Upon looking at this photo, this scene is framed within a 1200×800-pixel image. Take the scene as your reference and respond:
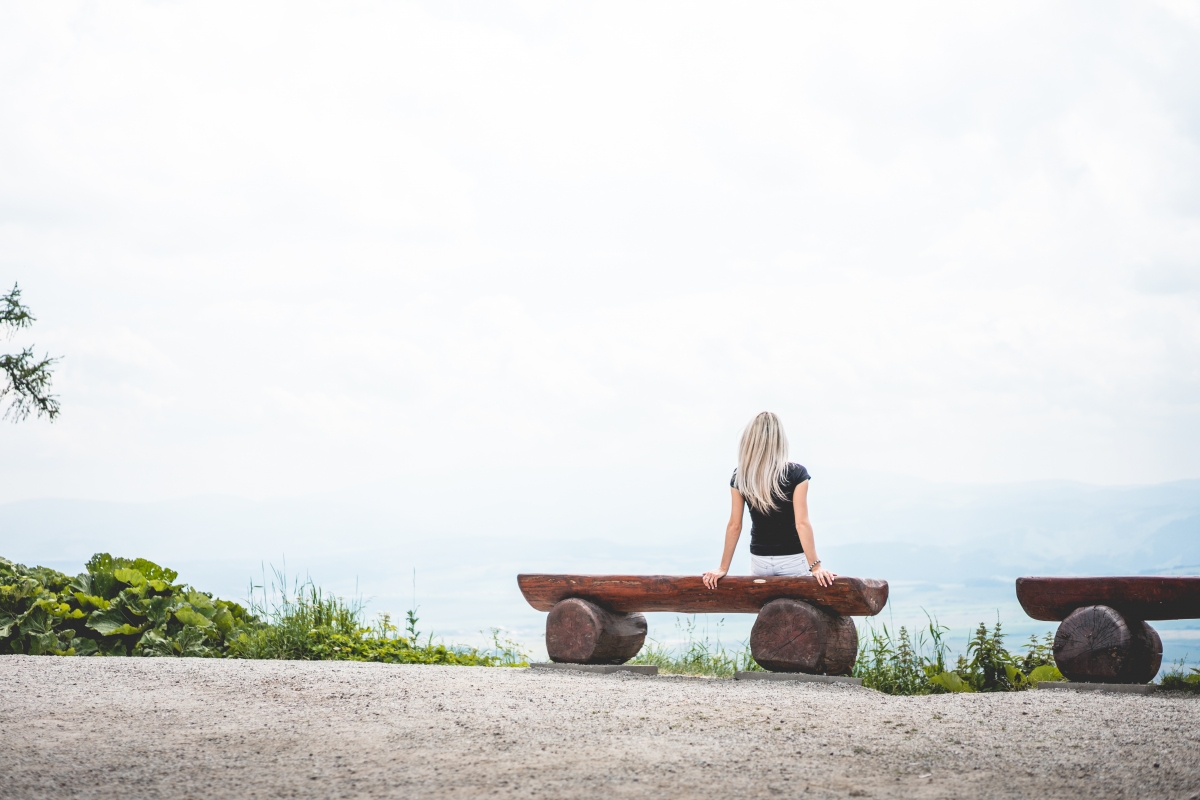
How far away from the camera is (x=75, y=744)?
4.71m

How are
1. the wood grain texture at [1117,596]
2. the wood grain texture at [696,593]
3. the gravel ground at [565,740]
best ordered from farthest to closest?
1. the wood grain texture at [696,593]
2. the wood grain texture at [1117,596]
3. the gravel ground at [565,740]

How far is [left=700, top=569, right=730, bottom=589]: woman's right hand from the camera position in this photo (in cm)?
691

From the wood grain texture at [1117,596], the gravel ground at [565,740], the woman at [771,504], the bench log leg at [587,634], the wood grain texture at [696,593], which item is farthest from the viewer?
the bench log leg at [587,634]

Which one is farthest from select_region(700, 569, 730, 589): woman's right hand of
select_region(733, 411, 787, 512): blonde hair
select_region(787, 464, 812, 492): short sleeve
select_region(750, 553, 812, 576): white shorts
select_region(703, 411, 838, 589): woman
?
select_region(787, 464, 812, 492): short sleeve

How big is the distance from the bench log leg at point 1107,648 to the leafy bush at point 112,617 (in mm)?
6956

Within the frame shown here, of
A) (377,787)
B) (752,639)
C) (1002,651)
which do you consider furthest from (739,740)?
(1002,651)

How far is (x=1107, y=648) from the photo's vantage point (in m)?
6.42

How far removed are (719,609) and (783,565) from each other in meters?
0.57

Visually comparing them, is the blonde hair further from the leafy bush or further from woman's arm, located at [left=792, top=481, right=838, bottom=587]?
the leafy bush

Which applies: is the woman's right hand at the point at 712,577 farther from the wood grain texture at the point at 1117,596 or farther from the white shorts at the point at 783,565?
the wood grain texture at the point at 1117,596

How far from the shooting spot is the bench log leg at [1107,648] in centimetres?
639

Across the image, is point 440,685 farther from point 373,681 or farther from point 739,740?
point 739,740

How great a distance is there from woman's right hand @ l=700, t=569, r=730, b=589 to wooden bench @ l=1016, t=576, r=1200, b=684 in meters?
2.27

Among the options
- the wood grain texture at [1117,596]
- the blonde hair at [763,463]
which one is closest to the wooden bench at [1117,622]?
the wood grain texture at [1117,596]
